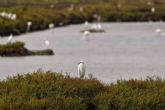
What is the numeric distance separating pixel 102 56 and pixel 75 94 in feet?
90.7

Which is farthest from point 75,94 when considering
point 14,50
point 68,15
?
point 68,15

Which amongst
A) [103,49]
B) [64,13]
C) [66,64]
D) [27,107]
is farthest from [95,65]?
[64,13]

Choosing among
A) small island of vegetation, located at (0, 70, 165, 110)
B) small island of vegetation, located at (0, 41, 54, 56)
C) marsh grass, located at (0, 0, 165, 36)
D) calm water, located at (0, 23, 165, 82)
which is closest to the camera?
small island of vegetation, located at (0, 70, 165, 110)

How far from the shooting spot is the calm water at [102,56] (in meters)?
36.7

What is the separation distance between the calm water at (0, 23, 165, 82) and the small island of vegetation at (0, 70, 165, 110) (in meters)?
9.65

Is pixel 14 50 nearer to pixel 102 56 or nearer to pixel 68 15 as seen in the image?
pixel 102 56

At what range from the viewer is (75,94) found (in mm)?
19906

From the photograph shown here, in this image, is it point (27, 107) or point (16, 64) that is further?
point (16, 64)

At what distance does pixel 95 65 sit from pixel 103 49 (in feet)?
42.6

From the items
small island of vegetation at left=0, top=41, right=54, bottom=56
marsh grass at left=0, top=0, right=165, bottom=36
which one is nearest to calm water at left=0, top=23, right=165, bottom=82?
small island of vegetation at left=0, top=41, right=54, bottom=56

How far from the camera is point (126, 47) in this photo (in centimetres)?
5475

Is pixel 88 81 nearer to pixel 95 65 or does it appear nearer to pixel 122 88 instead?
pixel 122 88

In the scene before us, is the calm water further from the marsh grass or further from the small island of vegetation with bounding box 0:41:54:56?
the marsh grass

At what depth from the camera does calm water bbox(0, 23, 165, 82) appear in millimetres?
36688
